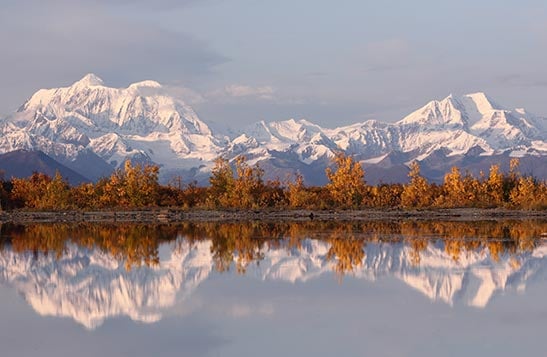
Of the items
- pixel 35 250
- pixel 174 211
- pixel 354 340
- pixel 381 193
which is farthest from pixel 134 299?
pixel 381 193

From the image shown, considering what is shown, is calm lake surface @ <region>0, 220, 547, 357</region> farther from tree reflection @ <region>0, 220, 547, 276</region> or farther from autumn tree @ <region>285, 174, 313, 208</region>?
autumn tree @ <region>285, 174, 313, 208</region>

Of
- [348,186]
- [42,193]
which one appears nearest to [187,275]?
[348,186]

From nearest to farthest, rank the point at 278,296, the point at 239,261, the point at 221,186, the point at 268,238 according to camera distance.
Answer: the point at 278,296
the point at 239,261
the point at 268,238
the point at 221,186

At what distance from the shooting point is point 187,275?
101ft

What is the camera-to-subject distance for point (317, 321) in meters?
21.9

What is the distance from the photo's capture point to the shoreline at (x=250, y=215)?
68125mm

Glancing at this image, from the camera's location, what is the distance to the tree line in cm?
7869

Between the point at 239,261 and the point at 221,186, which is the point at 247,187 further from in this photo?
the point at 239,261

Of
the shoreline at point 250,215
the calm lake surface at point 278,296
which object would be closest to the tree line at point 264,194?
the shoreline at point 250,215

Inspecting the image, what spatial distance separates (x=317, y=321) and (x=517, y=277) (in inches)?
365

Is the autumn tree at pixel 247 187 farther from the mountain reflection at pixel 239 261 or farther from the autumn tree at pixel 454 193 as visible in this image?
the mountain reflection at pixel 239 261

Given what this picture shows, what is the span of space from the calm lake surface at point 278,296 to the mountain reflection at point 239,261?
7 centimetres

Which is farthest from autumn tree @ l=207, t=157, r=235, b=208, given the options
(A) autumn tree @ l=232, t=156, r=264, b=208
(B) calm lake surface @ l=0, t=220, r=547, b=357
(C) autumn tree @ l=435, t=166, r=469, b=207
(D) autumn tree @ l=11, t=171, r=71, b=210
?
(B) calm lake surface @ l=0, t=220, r=547, b=357

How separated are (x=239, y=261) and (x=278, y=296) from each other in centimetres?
898
